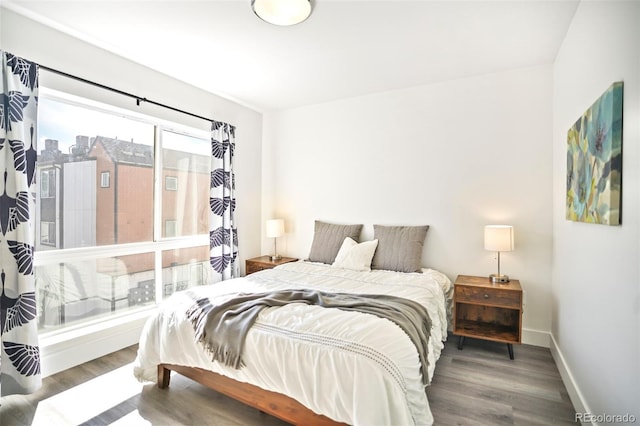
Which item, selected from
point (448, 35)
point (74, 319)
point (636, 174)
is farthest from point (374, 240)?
point (74, 319)

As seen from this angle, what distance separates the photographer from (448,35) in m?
2.39

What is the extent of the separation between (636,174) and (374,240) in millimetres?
2351

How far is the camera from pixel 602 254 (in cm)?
155

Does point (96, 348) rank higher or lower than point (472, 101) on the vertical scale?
lower

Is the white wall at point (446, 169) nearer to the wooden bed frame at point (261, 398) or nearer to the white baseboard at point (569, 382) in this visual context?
the white baseboard at point (569, 382)

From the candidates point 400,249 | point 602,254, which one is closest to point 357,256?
point 400,249

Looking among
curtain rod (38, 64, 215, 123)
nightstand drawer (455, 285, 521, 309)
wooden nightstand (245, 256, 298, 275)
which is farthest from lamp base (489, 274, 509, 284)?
curtain rod (38, 64, 215, 123)

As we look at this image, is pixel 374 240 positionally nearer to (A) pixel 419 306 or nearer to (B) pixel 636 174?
(A) pixel 419 306

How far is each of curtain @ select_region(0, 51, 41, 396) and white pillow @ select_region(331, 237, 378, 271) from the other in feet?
8.33

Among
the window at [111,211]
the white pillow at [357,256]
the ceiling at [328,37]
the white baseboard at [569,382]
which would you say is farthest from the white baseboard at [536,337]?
the window at [111,211]

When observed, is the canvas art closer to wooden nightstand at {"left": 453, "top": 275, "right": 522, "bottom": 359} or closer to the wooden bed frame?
wooden nightstand at {"left": 453, "top": 275, "right": 522, "bottom": 359}

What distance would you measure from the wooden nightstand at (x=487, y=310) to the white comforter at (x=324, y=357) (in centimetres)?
56

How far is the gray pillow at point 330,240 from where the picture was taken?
3.60m

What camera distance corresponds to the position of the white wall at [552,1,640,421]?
1.22 m
